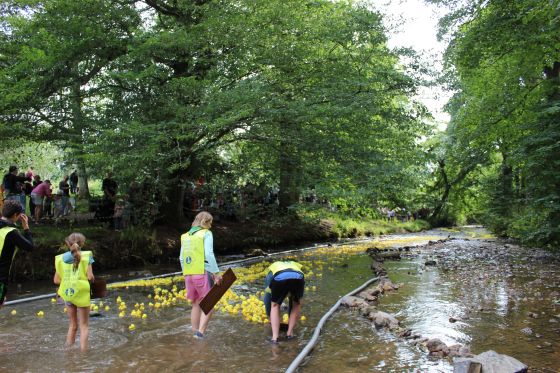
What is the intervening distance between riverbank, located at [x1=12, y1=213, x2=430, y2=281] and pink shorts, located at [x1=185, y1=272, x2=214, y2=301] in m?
7.69

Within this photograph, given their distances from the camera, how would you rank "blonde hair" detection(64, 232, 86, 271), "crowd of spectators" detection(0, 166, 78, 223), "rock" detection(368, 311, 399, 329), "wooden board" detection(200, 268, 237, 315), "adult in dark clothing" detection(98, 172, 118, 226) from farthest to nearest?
"adult in dark clothing" detection(98, 172, 118, 226) < "crowd of spectators" detection(0, 166, 78, 223) < "rock" detection(368, 311, 399, 329) < "wooden board" detection(200, 268, 237, 315) < "blonde hair" detection(64, 232, 86, 271)

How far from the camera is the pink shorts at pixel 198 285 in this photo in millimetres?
6527

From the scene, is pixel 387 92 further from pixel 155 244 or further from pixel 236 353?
pixel 236 353

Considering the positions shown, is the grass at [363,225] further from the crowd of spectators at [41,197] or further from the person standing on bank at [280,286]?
the person standing on bank at [280,286]

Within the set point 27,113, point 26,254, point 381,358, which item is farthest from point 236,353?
point 27,113

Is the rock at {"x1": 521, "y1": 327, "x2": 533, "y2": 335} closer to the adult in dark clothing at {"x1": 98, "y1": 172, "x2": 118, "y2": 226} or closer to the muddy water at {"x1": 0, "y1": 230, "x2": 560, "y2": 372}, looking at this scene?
the muddy water at {"x1": 0, "y1": 230, "x2": 560, "y2": 372}

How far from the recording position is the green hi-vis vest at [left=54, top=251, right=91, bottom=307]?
5898 millimetres

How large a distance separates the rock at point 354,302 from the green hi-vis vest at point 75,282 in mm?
4557

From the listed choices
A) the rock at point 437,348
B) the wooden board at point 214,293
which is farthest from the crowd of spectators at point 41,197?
the rock at point 437,348

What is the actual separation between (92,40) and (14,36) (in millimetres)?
2443

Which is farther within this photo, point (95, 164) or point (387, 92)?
point (387, 92)

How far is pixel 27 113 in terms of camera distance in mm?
13469

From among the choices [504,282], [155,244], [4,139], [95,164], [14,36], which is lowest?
[504,282]

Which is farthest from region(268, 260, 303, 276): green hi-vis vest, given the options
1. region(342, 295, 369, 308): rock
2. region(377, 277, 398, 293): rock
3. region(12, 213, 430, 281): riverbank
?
region(12, 213, 430, 281): riverbank
